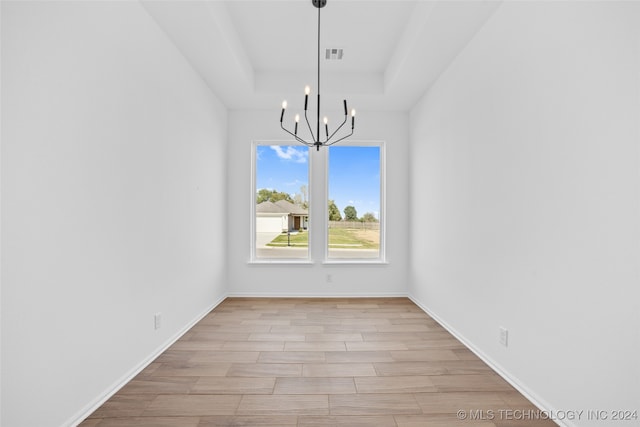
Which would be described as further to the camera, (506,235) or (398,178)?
(398,178)

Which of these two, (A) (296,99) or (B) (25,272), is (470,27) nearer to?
(A) (296,99)

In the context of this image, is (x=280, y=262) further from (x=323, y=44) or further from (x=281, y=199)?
(x=323, y=44)

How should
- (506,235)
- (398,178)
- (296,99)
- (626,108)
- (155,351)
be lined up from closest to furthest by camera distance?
(626,108)
(506,235)
(155,351)
(296,99)
(398,178)

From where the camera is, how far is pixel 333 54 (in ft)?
11.6

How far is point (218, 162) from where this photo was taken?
161 inches

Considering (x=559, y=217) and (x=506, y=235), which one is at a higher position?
(x=559, y=217)

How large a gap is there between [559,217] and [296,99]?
3268 mm

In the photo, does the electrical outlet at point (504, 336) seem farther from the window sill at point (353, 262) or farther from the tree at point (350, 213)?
the tree at point (350, 213)

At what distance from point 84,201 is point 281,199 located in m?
3.02

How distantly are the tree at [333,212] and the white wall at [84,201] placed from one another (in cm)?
226

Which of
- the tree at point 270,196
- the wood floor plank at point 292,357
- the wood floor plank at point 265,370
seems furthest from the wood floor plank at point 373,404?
the tree at point 270,196

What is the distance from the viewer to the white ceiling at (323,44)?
2512 mm

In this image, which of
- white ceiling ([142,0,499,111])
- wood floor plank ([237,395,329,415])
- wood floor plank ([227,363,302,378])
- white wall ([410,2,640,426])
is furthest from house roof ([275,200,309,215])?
wood floor plank ([237,395,329,415])

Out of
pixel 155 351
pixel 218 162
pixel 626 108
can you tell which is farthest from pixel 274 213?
pixel 626 108
